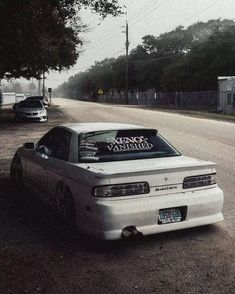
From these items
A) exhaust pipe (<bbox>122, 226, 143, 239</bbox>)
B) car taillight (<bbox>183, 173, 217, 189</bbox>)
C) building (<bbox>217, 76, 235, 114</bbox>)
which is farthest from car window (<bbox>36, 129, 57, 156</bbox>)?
building (<bbox>217, 76, 235, 114</bbox>)

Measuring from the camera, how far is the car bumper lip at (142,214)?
4910mm

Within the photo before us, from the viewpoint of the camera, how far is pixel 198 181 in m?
5.45

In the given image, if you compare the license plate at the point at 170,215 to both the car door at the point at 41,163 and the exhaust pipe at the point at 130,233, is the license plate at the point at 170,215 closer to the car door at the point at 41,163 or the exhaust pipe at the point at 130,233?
the exhaust pipe at the point at 130,233

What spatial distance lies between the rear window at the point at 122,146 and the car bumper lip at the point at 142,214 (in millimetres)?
886

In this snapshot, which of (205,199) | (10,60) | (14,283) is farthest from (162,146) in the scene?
(10,60)

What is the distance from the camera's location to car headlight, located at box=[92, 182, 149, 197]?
4.98m

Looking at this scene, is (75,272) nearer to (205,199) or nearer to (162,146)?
(205,199)

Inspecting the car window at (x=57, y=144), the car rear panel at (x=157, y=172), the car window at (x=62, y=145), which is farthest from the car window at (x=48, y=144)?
the car rear panel at (x=157, y=172)

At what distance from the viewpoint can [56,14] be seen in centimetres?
1981

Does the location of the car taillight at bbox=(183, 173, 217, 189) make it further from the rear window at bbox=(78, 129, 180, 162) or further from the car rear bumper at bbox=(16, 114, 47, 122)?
the car rear bumper at bbox=(16, 114, 47, 122)

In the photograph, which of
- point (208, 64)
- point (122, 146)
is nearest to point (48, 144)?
point (122, 146)

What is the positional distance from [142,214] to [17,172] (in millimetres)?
4092

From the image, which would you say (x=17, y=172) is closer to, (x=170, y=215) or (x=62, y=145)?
(x=62, y=145)

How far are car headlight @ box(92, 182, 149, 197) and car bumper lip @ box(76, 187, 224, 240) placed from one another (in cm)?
8
